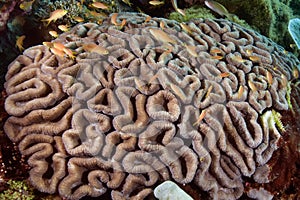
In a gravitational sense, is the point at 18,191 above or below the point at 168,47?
below

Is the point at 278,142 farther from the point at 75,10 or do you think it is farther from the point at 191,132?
the point at 75,10

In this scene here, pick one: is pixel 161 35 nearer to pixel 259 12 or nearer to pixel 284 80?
pixel 284 80

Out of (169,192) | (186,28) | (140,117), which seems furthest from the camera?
(186,28)

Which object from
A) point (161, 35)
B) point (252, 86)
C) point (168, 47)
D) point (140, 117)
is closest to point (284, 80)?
point (252, 86)

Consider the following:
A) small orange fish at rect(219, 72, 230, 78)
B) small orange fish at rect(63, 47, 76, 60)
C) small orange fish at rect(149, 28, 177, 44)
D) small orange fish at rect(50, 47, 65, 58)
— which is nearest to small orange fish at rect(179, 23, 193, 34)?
small orange fish at rect(149, 28, 177, 44)

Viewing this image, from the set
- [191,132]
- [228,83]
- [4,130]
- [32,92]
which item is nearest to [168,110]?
[191,132]

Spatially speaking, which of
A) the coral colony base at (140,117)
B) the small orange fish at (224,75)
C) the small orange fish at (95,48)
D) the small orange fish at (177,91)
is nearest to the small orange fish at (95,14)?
the coral colony base at (140,117)

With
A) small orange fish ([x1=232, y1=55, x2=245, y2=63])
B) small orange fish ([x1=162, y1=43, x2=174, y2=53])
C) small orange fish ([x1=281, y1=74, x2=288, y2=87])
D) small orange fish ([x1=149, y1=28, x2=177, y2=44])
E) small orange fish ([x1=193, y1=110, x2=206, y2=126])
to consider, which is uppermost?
small orange fish ([x1=149, y1=28, x2=177, y2=44])

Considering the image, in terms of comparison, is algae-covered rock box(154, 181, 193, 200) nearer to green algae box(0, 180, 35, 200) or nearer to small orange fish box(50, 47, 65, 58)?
green algae box(0, 180, 35, 200)
